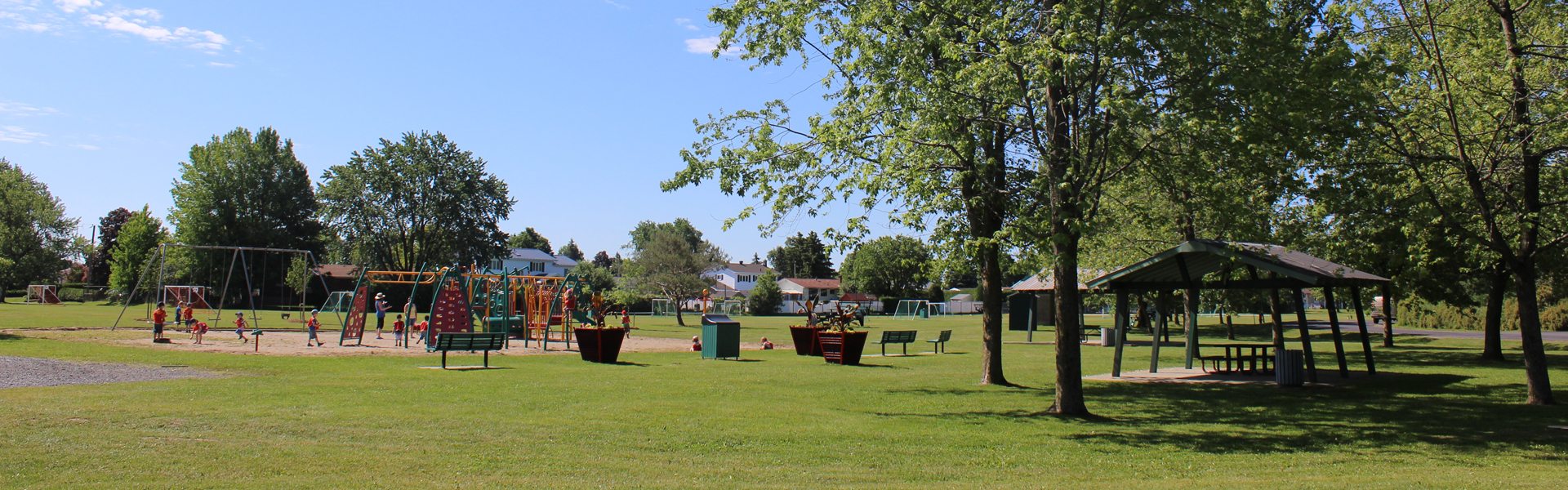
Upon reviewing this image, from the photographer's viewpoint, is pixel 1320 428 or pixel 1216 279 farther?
pixel 1216 279

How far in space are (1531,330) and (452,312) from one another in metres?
22.8

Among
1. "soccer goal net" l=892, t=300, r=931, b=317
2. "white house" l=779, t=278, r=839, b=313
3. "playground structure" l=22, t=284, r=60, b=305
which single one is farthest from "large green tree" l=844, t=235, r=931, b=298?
"playground structure" l=22, t=284, r=60, b=305

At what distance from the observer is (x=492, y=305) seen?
33.8 metres

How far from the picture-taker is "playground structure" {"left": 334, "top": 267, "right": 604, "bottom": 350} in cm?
2645

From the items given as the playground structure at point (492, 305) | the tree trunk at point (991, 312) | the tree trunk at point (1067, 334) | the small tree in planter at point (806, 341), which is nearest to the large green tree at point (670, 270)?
the playground structure at point (492, 305)

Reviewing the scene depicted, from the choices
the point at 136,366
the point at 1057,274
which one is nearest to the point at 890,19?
the point at 1057,274

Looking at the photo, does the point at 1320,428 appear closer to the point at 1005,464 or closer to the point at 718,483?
the point at 1005,464

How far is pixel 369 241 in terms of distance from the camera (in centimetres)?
6306

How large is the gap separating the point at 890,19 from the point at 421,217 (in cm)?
5654

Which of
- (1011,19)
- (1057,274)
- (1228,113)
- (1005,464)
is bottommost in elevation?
(1005,464)

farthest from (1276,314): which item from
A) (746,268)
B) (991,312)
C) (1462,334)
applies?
(746,268)

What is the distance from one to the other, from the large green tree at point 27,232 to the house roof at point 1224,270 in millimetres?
87264

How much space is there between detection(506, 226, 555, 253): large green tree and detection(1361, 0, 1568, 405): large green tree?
138 meters

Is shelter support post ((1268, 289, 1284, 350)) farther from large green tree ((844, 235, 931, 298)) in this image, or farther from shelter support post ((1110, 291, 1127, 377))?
large green tree ((844, 235, 931, 298))
